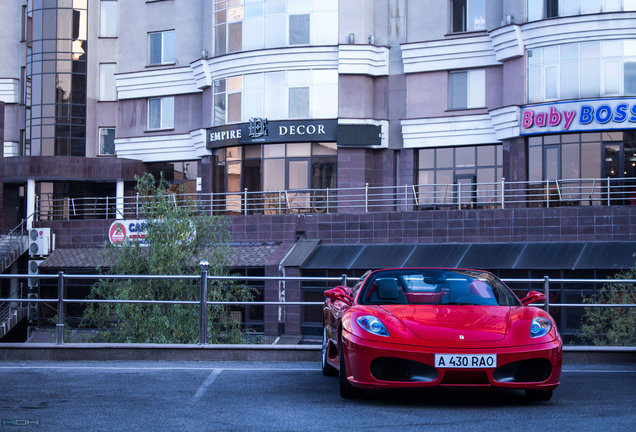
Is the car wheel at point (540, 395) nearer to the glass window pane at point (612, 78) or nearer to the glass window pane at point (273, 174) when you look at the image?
the glass window pane at point (612, 78)

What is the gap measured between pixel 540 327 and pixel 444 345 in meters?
1.03

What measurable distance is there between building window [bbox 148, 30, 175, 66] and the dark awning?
1440cm

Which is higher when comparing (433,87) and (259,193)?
(433,87)

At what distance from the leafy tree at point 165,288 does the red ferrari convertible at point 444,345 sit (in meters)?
9.35

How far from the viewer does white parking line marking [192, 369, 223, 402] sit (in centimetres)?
923

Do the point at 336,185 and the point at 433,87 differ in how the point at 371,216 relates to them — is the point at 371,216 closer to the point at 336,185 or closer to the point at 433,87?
the point at 336,185

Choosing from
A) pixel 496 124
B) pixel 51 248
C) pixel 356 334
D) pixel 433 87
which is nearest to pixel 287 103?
pixel 433 87

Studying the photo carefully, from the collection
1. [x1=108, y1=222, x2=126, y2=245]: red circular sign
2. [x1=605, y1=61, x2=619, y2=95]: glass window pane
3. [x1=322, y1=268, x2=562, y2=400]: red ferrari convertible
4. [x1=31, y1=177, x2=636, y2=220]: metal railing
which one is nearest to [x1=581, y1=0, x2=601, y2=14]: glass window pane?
[x1=605, y1=61, x2=619, y2=95]: glass window pane

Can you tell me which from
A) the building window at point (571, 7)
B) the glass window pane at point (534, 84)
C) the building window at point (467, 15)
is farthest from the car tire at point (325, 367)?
the building window at point (467, 15)

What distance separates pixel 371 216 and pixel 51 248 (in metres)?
14.2

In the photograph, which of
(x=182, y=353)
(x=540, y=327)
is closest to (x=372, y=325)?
(x=540, y=327)

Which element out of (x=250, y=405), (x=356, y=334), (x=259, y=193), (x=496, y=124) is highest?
(x=496, y=124)

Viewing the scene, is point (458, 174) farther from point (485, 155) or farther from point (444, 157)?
point (485, 155)

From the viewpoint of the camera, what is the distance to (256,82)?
38250 millimetres
